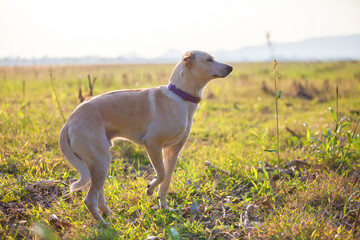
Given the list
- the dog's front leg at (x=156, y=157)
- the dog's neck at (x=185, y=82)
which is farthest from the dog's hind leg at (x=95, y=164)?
the dog's neck at (x=185, y=82)

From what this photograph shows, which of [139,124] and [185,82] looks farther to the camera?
[185,82]

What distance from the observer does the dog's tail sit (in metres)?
2.84

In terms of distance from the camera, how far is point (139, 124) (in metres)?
3.26

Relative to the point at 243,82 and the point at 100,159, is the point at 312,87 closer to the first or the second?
the point at 243,82

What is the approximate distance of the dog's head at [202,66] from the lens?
3.42 metres

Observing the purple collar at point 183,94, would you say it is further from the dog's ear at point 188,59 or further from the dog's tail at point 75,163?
the dog's tail at point 75,163

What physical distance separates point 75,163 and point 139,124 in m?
0.75

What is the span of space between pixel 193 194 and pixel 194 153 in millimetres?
1496

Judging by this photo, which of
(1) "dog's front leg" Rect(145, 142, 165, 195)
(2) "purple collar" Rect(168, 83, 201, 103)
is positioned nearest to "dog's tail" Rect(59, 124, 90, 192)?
(1) "dog's front leg" Rect(145, 142, 165, 195)

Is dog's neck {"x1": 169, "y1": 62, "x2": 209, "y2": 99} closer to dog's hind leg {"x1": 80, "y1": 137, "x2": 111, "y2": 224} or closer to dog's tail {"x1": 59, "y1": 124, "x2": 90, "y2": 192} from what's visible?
dog's hind leg {"x1": 80, "y1": 137, "x2": 111, "y2": 224}

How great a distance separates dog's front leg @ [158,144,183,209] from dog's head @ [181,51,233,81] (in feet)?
2.75

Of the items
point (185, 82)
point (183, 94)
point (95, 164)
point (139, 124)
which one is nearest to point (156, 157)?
point (139, 124)

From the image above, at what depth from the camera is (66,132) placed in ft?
9.93

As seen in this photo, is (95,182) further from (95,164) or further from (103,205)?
(103,205)
